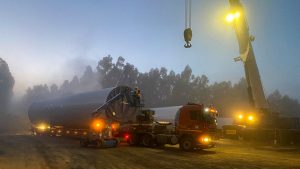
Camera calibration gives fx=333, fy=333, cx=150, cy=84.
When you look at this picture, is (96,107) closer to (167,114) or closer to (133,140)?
(133,140)

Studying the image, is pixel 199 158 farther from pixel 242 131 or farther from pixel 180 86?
pixel 180 86

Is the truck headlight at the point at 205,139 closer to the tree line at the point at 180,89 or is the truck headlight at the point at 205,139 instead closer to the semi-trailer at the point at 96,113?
the semi-trailer at the point at 96,113

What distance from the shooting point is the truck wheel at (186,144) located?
68.7ft

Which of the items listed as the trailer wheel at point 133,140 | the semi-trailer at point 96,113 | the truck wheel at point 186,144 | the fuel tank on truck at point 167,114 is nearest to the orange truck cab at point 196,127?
the truck wheel at point 186,144

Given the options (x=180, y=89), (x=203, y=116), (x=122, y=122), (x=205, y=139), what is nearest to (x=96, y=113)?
(x=122, y=122)

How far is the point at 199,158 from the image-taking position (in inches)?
675

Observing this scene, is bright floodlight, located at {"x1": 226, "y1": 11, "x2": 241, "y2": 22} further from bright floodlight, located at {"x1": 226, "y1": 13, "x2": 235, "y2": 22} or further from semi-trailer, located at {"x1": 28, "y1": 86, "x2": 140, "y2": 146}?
semi-trailer, located at {"x1": 28, "y1": 86, "x2": 140, "y2": 146}

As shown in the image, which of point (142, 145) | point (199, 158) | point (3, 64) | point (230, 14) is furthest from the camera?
point (3, 64)

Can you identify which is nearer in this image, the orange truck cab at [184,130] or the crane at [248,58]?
the orange truck cab at [184,130]

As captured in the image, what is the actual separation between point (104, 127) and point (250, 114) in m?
11.8

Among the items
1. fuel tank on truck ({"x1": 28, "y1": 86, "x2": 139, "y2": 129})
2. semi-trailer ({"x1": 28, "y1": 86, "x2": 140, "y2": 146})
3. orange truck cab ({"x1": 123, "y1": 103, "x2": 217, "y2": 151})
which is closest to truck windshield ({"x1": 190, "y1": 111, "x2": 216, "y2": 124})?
orange truck cab ({"x1": 123, "y1": 103, "x2": 217, "y2": 151})

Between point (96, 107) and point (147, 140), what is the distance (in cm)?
529

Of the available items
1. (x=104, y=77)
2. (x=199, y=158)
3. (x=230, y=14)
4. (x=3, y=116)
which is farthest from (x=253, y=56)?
(x=104, y=77)

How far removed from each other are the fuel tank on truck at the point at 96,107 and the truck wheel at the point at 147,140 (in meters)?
3.36
